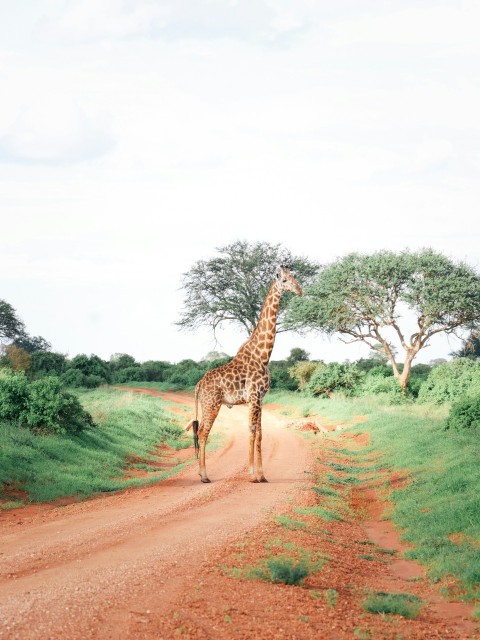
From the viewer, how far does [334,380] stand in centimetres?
3919

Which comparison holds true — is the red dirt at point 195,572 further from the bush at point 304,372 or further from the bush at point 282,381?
the bush at point 282,381

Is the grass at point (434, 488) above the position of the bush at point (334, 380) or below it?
below

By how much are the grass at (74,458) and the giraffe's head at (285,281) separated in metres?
5.70

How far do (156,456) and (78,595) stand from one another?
16391 millimetres

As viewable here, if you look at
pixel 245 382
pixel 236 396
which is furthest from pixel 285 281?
pixel 236 396

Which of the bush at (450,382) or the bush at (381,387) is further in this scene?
the bush at (381,387)

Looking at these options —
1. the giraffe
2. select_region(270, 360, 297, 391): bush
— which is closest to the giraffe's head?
the giraffe

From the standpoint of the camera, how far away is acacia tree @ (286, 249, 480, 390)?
4025cm

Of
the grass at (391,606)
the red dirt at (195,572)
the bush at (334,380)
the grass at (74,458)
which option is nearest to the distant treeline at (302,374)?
the bush at (334,380)

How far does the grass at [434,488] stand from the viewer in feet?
33.9

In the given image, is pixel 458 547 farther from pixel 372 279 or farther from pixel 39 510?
pixel 372 279

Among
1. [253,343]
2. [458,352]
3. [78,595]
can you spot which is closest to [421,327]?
[458,352]

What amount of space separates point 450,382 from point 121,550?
26533 millimetres

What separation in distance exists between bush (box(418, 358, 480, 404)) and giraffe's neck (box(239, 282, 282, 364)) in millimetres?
14422
